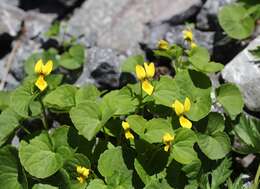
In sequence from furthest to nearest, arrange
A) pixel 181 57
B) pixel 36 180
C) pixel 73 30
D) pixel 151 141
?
pixel 73 30 < pixel 181 57 < pixel 36 180 < pixel 151 141

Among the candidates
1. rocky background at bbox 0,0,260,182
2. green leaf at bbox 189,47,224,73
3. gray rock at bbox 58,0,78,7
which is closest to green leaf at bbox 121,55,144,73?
rocky background at bbox 0,0,260,182

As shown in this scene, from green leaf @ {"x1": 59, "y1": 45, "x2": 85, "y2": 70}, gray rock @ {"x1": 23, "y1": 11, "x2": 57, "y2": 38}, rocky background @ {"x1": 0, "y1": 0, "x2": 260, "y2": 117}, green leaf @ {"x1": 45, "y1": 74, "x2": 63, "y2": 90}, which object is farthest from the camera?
gray rock @ {"x1": 23, "y1": 11, "x2": 57, "y2": 38}

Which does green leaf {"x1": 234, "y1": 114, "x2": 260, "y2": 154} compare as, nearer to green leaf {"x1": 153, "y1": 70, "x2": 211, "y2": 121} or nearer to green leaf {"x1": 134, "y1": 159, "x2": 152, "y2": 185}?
green leaf {"x1": 153, "y1": 70, "x2": 211, "y2": 121}

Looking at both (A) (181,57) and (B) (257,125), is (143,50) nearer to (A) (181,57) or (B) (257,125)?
(A) (181,57)

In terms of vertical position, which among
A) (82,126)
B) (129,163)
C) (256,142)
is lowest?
(256,142)

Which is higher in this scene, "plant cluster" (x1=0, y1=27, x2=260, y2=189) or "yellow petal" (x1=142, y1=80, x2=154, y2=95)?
"yellow petal" (x1=142, y1=80, x2=154, y2=95)

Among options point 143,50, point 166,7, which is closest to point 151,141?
point 143,50
